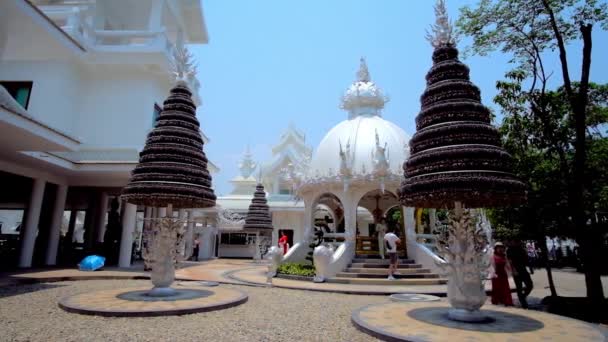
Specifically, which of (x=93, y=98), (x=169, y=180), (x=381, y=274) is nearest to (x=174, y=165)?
(x=169, y=180)

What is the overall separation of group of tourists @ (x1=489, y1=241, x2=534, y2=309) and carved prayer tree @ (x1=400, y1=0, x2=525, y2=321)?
1.99 m

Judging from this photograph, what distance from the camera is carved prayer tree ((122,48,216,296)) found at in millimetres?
8203

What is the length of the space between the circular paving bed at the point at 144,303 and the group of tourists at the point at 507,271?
236 inches

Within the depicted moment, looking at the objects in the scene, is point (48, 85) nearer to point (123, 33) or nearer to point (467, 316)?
point (123, 33)

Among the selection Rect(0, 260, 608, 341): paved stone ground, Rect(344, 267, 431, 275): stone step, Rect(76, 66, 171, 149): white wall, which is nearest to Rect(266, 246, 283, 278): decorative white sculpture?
Rect(344, 267, 431, 275): stone step

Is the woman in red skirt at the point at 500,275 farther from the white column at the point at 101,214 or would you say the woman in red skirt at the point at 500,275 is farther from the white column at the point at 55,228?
the white column at the point at 101,214

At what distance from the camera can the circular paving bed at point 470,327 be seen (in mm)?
5277

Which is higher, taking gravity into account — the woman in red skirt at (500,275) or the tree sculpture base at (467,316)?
the woman in red skirt at (500,275)

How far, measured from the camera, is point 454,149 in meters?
6.29

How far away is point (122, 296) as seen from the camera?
819cm

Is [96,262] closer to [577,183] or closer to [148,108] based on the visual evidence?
[148,108]

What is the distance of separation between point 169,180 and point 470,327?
6.66m

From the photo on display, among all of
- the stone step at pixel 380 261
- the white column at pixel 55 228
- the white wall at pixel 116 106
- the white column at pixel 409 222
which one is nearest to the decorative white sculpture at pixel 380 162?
the white column at pixel 409 222

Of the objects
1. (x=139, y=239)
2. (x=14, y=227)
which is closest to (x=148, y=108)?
(x=139, y=239)
